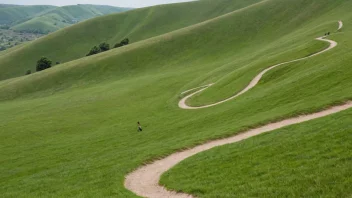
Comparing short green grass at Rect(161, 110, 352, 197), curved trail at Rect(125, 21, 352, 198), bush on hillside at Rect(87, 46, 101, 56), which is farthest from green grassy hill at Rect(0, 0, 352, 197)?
bush on hillside at Rect(87, 46, 101, 56)

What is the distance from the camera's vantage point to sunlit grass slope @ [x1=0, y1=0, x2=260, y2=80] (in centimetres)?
16125

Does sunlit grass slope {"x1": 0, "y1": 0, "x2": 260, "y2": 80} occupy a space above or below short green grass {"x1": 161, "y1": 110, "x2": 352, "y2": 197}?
above

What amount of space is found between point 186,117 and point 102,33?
161816 mm

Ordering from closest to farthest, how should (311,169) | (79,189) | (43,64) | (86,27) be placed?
(311,169), (79,189), (43,64), (86,27)

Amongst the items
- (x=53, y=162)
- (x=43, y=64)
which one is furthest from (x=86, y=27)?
(x=53, y=162)

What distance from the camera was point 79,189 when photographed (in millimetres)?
23250

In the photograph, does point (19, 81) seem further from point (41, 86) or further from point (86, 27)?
point (86, 27)

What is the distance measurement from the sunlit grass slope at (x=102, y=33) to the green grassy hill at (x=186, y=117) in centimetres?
6386

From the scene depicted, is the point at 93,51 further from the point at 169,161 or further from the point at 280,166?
the point at 280,166

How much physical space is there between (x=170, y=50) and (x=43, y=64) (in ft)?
210

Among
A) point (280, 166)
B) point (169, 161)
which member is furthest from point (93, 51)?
point (280, 166)

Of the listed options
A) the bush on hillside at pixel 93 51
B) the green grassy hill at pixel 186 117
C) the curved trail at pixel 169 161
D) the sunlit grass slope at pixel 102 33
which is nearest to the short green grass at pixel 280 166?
the green grassy hill at pixel 186 117

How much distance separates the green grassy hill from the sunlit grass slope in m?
63.9

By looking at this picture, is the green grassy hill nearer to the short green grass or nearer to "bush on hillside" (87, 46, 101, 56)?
the short green grass
